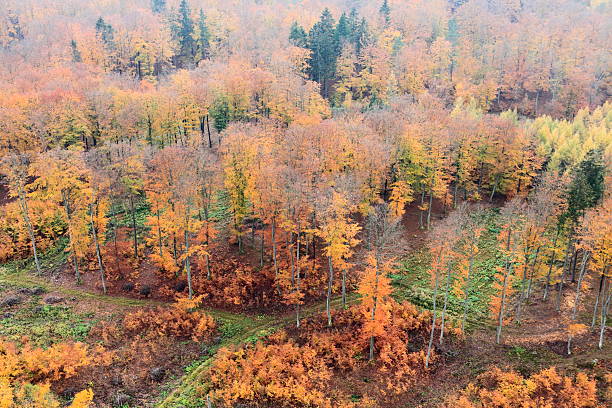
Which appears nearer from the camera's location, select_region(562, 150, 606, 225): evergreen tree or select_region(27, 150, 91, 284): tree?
select_region(562, 150, 606, 225): evergreen tree

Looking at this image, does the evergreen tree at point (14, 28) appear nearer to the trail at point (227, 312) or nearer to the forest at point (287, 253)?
the forest at point (287, 253)

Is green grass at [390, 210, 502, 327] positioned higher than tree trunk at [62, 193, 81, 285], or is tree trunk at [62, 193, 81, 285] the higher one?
tree trunk at [62, 193, 81, 285]

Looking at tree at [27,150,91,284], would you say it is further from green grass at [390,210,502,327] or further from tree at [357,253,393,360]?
green grass at [390,210,502,327]

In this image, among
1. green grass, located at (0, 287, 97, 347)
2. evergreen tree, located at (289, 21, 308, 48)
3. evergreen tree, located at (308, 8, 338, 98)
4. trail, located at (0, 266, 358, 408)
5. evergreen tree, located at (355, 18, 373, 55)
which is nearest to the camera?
green grass, located at (0, 287, 97, 347)

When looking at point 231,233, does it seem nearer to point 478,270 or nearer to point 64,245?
point 64,245

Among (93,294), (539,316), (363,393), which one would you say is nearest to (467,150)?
(539,316)

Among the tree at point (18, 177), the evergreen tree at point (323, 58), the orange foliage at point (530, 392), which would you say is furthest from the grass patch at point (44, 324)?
the evergreen tree at point (323, 58)

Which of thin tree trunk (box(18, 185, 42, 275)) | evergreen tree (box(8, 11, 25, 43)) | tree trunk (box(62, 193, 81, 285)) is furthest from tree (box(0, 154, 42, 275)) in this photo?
evergreen tree (box(8, 11, 25, 43))
